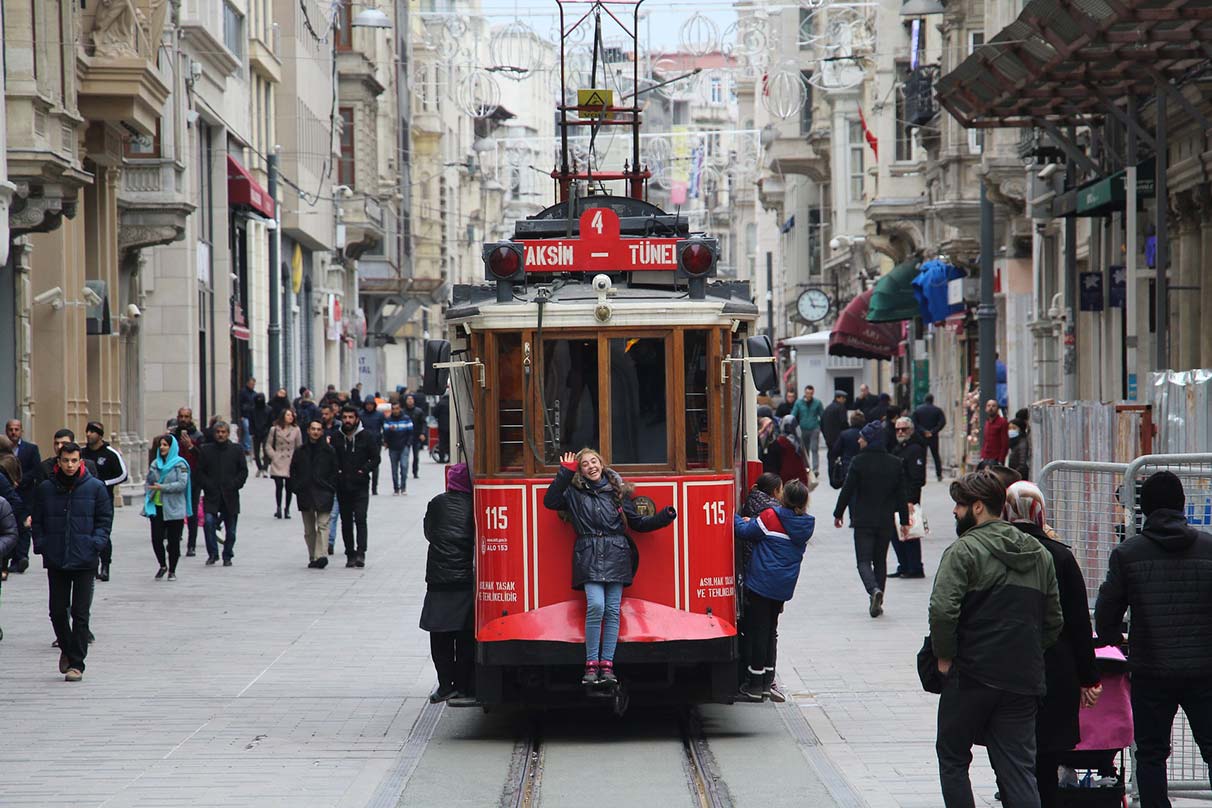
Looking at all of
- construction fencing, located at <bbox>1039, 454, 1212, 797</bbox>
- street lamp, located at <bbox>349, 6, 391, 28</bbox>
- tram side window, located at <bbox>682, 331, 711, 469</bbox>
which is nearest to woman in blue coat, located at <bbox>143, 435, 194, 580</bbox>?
tram side window, located at <bbox>682, 331, 711, 469</bbox>

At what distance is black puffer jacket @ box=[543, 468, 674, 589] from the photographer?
11.0 metres

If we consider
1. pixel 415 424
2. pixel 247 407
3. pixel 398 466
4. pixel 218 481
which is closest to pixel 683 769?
pixel 218 481

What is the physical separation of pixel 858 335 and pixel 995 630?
131 feet

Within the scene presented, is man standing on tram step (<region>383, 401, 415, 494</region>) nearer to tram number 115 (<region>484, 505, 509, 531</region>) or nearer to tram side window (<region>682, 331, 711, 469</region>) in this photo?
tram number 115 (<region>484, 505, 509, 531</region>)

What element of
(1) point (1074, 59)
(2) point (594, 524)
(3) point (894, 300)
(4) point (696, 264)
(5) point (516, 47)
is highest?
(5) point (516, 47)

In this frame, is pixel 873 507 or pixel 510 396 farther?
pixel 873 507

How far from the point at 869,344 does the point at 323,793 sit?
3864 centimetres

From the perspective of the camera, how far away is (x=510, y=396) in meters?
11.4

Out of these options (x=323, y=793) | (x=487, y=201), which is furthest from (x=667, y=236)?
(x=487, y=201)

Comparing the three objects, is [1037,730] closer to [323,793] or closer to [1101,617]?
[1101,617]

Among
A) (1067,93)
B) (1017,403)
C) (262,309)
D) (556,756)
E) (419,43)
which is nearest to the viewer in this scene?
(556,756)

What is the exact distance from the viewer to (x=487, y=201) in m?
115

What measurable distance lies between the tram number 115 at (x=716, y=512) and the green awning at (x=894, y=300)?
108 feet

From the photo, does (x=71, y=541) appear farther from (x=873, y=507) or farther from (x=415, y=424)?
(x=415, y=424)
